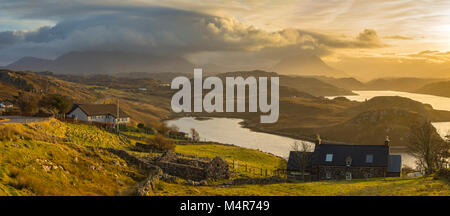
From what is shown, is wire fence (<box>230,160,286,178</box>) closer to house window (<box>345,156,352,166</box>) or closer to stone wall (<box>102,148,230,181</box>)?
stone wall (<box>102,148,230,181</box>)

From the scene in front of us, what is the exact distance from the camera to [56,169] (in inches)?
1093

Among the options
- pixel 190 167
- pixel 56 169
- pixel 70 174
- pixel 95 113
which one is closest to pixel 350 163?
pixel 190 167

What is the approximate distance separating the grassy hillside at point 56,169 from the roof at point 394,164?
43307 mm

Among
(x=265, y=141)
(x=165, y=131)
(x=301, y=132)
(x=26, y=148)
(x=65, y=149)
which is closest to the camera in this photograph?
(x=26, y=148)

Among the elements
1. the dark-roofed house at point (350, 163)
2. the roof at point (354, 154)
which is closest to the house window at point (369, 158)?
the dark-roofed house at point (350, 163)

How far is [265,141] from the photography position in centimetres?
14475

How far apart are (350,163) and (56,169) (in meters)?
47.3

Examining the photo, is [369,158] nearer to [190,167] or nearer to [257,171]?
[257,171]

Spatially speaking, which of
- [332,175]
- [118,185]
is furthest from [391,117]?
[118,185]

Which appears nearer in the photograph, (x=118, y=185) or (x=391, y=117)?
(x=118, y=185)

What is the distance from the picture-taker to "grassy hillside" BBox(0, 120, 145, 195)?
2311 cm

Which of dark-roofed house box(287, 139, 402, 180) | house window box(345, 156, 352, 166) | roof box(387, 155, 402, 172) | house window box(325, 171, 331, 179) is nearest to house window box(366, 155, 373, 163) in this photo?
dark-roofed house box(287, 139, 402, 180)
